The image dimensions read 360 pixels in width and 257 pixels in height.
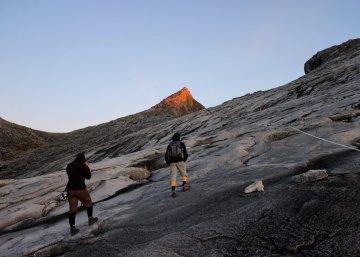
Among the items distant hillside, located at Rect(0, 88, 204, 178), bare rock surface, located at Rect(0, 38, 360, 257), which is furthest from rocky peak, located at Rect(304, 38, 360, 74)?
distant hillside, located at Rect(0, 88, 204, 178)

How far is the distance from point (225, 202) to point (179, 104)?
59602 millimetres

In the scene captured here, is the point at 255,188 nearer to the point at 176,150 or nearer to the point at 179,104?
the point at 176,150

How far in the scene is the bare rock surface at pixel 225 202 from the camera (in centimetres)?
702

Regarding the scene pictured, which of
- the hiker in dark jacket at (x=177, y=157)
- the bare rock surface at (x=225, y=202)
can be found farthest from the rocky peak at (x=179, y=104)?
the hiker in dark jacket at (x=177, y=157)

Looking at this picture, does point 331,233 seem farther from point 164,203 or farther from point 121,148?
point 121,148

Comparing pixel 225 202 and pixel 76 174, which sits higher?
pixel 76 174

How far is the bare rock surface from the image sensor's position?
23.0 ft

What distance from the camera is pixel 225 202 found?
31.2 ft

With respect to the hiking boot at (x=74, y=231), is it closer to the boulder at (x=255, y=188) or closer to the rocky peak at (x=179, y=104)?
the boulder at (x=255, y=188)

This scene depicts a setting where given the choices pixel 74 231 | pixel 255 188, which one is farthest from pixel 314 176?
pixel 74 231

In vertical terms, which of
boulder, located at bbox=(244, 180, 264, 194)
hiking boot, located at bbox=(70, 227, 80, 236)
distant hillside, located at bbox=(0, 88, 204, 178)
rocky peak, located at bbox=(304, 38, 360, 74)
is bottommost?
hiking boot, located at bbox=(70, 227, 80, 236)

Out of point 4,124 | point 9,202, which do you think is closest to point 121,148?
point 9,202

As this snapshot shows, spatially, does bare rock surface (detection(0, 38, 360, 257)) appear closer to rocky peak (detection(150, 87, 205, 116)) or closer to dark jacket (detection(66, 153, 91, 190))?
dark jacket (detection(66, 153, 91, 190))

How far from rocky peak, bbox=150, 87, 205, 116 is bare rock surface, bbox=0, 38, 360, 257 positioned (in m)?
44.0
